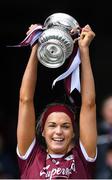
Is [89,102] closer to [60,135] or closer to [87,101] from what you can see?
[87,101]

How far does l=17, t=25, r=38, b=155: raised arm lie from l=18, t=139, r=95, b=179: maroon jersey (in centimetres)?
9

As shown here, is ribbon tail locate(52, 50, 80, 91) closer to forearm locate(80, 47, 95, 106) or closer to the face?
forearm locate(80, 47, 95, 106)

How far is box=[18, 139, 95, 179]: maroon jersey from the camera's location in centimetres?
522

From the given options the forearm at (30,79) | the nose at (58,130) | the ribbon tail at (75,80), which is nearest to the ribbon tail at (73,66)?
the ribbon tail at (75,80)

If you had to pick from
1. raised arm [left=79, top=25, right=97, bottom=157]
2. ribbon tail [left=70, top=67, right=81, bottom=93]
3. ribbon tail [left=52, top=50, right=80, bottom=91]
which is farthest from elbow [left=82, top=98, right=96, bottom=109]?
ribbon tail [left=52, top=50, right=80, bottom=91]

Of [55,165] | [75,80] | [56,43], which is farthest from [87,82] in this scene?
[55,165]

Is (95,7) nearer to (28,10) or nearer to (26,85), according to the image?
(28,10)

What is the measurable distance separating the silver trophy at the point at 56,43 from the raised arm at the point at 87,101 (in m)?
0.08

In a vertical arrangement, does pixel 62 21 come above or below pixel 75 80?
above

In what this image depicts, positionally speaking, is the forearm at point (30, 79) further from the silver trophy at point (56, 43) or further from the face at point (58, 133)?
the face at point (58, 133)

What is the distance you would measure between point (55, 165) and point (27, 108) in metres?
0.39

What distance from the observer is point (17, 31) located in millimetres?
9602

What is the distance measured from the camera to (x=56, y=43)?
16.9 feet

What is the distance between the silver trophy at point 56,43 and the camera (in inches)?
203
